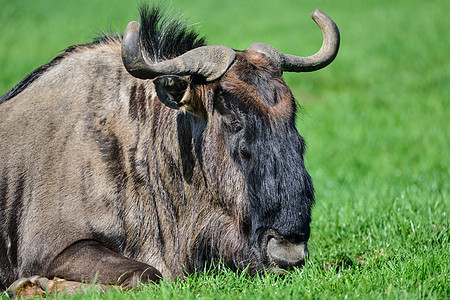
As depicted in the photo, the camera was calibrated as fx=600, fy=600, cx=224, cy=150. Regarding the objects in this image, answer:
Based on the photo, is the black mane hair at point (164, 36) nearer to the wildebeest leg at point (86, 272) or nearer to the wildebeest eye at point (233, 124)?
the wildebeest eye at point (233, 124)

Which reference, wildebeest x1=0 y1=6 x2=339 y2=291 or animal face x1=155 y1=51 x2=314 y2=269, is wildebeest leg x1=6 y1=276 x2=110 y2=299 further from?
animal face x1=155 y1=51 x2=314 y2=269

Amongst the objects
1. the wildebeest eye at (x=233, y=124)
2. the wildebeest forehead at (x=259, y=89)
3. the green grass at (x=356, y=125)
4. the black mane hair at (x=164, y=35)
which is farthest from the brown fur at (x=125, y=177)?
the green grass at (x=356, y=125)

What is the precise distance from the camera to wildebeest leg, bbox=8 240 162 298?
14.6ft

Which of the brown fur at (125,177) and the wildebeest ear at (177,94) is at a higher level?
the wildebeest ear at (177,94)

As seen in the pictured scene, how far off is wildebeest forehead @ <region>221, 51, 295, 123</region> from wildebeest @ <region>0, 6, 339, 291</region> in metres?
0.01

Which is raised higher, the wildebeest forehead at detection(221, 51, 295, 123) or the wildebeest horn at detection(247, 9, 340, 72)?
the wildebeest horn at detection(247, 9, 340, 72)

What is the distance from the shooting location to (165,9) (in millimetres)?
5629

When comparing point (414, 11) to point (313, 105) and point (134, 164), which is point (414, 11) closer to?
point (313, 105)

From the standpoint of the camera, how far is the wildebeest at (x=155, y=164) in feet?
14.5

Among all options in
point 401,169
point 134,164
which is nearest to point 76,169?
point 134,164

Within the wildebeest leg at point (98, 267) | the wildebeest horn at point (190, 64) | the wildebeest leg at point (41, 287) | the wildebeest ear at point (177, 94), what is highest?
the wildebeest horn at point (190, 64)

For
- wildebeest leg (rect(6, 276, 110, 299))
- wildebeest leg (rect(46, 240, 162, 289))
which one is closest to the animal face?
wildebeest leg (rect(46, 240, 162, 289))

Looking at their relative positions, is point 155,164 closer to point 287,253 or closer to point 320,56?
point 287,253

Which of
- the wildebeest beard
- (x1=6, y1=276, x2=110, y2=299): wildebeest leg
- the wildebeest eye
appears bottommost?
(x1=6, y1=276, x2=110, y2=299): wildebeest leg
